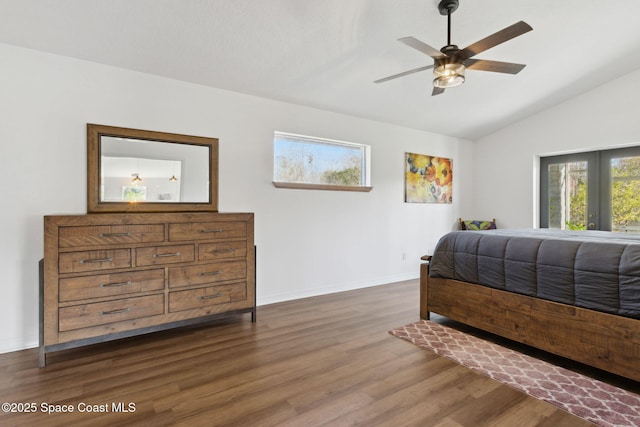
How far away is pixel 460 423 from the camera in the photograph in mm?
1644

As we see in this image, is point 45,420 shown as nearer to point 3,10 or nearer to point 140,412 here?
point 140,412

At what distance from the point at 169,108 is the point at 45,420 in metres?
2.53

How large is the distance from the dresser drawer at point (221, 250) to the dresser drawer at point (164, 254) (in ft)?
0.28

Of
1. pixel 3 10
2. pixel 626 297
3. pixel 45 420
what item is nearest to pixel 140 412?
pixel 45 420

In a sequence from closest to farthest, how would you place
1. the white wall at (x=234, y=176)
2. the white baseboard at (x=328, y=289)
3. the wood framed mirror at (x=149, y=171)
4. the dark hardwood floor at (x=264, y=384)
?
the dark hardwood floor at (x=264, y=384)
the white wall at (x=234, y=176)
the wood framed mirror at (x=149, y=171)
the white baseboard at (x=328, y=289)

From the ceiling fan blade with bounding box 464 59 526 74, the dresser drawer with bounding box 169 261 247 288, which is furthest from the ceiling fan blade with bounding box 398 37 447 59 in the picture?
the dresser drawer with bounding box 169 261 247 288

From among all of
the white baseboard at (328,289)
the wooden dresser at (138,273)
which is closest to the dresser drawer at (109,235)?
the wooden dresser at (138,273)

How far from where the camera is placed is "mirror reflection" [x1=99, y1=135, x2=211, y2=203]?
2.85 m

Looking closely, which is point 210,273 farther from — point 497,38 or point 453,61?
point 497,38

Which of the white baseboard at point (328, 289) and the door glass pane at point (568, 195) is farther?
the door glass pane at point (568, 195)

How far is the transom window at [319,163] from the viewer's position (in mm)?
3889

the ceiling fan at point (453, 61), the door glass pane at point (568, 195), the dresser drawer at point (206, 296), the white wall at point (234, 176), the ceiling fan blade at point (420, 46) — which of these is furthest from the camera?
the door glass pane at point (568, 195)

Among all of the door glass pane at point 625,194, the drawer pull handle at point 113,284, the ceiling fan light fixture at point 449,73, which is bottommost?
the drawer pull handle at point 113,284

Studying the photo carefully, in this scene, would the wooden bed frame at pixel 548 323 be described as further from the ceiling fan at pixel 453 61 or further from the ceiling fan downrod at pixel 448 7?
the ceiling fan downrod at pixel 448 7
